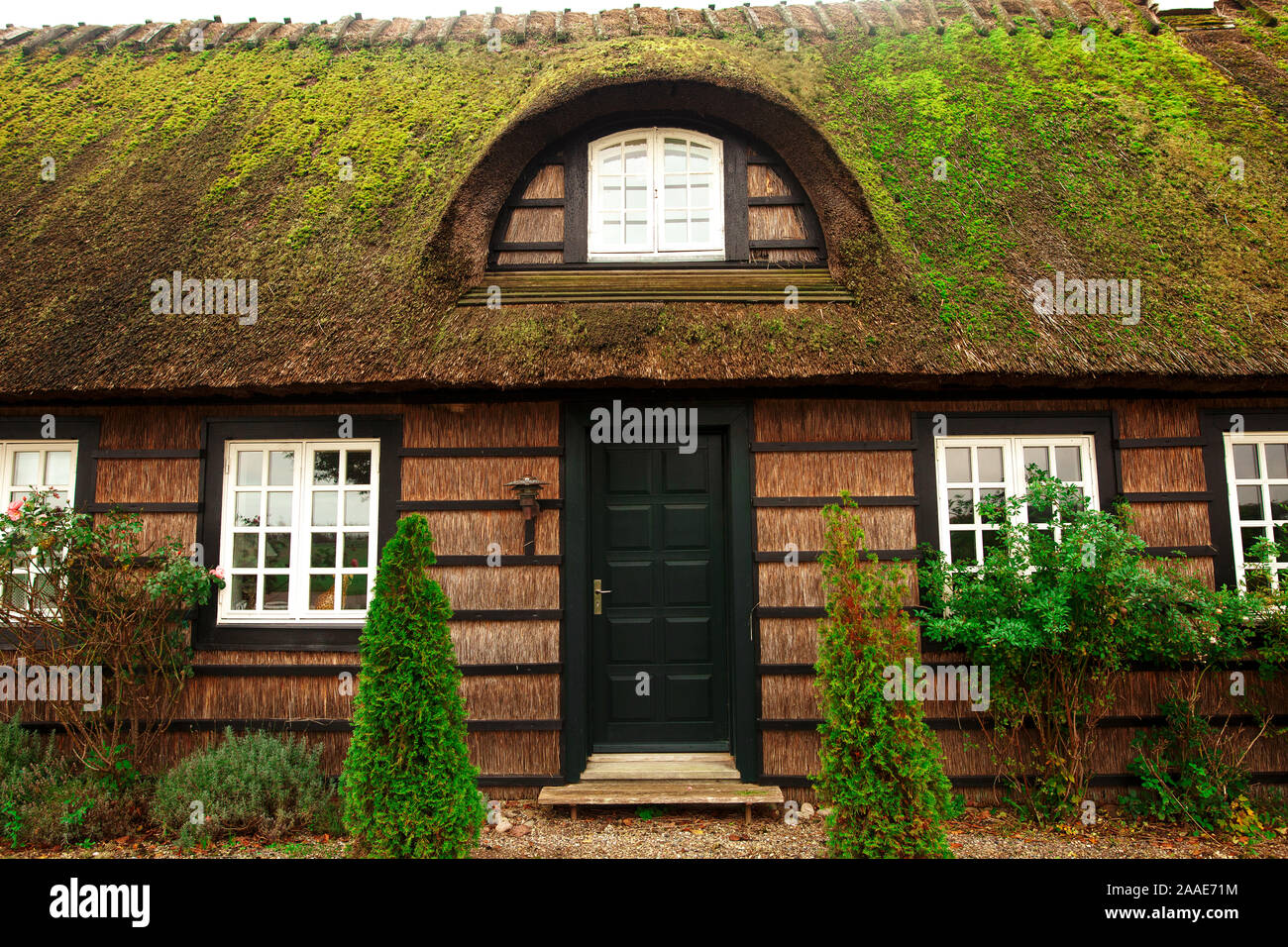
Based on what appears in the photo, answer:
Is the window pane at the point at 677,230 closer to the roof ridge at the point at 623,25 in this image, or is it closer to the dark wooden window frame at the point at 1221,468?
the roof ridge at the point at 623,25

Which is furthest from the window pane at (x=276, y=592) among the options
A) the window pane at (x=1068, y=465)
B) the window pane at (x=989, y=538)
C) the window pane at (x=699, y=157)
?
the window pane at (x=1068, y=465)

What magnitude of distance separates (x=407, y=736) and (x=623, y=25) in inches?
262

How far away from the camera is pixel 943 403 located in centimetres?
477

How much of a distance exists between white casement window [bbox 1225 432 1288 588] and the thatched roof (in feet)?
2.49

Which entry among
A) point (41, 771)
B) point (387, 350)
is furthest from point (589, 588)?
point (41, 771)

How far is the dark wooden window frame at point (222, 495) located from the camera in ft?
15.4

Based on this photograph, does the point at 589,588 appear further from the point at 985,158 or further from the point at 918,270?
the point at 985,158

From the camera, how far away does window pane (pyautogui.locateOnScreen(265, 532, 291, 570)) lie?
4805mm

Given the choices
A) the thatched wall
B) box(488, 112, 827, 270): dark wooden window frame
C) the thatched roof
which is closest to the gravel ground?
the thatched wall

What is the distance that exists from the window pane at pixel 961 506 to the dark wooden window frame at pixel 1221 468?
1.66 meters

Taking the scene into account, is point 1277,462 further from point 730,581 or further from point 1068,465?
point 730,581

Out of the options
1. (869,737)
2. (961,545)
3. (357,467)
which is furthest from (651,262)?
(869,737)

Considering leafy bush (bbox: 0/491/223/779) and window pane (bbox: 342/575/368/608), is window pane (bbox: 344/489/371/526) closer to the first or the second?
window pane (bbox: 342/575/368/608)

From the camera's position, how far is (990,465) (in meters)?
4.83
